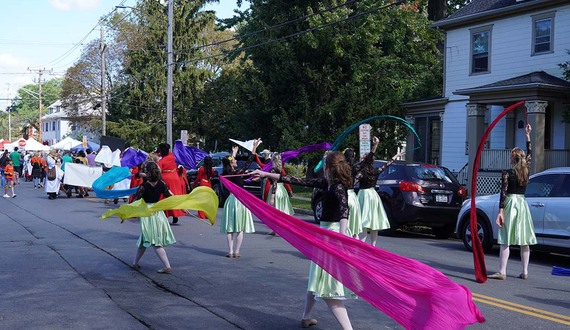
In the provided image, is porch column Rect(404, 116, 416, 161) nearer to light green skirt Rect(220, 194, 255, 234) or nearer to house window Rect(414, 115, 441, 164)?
house window Rect(414, 115, 441, 164)

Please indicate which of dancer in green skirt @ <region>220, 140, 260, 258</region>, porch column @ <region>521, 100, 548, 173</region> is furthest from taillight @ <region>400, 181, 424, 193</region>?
porch column @ <region>521, 100, 548, 173</region>

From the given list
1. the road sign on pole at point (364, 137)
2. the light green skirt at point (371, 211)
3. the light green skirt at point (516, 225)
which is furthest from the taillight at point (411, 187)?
→ the light green skirt at point (516, 225)

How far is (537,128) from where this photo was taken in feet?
74.9

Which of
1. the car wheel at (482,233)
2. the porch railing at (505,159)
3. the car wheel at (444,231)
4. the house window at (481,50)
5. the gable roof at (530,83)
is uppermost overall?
the house window at (481,50)

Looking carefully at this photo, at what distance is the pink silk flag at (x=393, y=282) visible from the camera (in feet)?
17.4

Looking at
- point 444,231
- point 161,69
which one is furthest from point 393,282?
point 161,69

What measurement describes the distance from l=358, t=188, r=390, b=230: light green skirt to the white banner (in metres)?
16.8

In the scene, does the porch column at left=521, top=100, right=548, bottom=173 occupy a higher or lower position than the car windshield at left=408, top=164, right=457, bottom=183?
higher

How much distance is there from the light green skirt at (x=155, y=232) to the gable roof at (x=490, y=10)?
18.6 meters

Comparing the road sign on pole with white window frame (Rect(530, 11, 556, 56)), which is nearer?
the road sign on pole

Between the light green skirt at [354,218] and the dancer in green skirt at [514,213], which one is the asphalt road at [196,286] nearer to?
the dancer in green skirt at [514,213]

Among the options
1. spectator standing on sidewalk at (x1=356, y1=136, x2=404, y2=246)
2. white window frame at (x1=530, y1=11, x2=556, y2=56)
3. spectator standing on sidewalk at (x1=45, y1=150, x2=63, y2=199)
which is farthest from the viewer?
spectator standing on sidewalk at (x1=45, y1=150, x2=63, y2=199)

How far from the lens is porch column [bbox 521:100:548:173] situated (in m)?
22.7

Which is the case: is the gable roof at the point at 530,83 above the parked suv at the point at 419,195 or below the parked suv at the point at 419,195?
above
